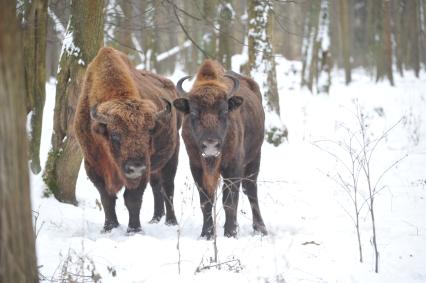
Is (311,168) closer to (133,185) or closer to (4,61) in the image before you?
(133,185)

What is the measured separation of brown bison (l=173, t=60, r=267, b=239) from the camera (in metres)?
5.89

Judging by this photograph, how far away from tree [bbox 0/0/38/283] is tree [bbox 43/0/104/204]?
4.03 meters

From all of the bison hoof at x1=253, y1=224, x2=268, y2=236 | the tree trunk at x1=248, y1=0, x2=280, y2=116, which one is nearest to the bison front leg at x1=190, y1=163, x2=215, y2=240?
the bison hoof at x1=253, y1=224, x2=268, y2=236

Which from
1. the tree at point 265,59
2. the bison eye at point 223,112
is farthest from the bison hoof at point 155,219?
the tree at point 265,59

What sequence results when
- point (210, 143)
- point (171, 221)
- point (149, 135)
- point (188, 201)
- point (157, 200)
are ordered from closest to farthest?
point (210, 143)
point (149, 135)
point (171, 221)
point (157, 200)
point (188, 201)

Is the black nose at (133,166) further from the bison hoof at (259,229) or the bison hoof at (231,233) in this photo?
the bison hoof at (259,229)

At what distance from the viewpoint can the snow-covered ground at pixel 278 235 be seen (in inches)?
168

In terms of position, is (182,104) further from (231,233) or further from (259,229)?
(259,229)

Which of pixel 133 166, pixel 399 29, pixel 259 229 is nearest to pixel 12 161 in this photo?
pixel 133 166

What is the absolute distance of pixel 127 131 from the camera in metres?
5.58

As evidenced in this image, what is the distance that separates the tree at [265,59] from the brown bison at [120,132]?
4.16m

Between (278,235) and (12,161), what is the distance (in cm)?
363

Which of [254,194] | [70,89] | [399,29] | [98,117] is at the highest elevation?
[399,29]

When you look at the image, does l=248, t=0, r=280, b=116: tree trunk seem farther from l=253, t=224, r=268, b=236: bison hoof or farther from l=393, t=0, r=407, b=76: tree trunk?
l=393, t=0, r=407, b=76: tree trunk
